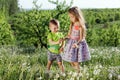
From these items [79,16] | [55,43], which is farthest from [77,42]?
[55,43]

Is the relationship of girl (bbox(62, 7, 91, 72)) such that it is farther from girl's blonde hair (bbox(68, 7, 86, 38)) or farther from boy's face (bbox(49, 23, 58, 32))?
boy's face (bbox(49, 23, 58, 32))

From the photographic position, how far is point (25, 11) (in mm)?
35156

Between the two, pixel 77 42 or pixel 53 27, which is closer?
pixel 77 42

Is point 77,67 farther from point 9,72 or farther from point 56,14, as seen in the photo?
point 56,14

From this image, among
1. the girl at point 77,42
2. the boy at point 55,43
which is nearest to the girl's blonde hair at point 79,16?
the girl at point 77,42

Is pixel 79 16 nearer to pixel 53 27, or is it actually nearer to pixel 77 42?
pixel 77 42

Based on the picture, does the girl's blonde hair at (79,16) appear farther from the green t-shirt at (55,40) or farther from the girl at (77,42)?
the green t-shirt at (55,40)

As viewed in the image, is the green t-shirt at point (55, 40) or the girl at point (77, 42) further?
the green t-shirt at point (55, 40)

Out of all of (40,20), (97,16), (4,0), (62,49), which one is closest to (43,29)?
(40,20)

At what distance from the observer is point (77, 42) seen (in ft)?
22.2

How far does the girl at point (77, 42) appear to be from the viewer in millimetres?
6759

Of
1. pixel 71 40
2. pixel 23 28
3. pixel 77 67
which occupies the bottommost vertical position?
pixel 23 28

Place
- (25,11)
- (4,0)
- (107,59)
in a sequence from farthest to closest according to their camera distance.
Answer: (4,0)
(25,11)
(107,59)

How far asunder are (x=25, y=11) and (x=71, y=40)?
28608 millimetres
